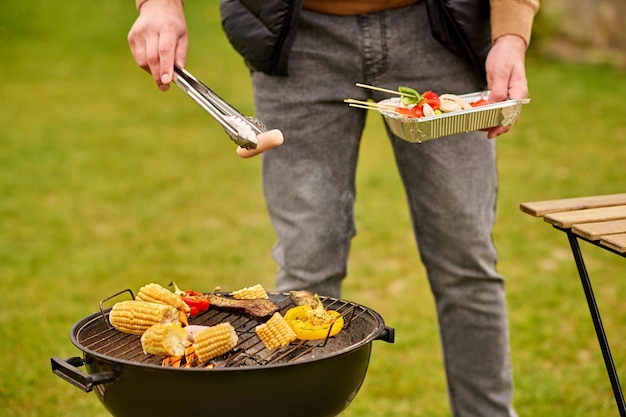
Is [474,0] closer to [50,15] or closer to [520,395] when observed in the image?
[520,395]

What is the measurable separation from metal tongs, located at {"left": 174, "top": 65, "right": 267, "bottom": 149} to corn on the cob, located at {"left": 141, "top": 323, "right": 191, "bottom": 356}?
421 millimetres

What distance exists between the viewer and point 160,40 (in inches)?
80.3

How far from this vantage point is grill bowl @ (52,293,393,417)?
1.70 metres

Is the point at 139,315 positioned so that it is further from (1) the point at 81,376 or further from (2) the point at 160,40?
(2) the point at 160,40

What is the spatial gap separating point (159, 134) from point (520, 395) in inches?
190

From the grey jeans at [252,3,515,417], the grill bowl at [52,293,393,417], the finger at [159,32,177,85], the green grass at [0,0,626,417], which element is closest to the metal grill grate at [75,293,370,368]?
the grill bowl at [52,293,393,417]

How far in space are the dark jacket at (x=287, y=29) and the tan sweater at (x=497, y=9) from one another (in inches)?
2.3

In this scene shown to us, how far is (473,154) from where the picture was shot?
244 cm

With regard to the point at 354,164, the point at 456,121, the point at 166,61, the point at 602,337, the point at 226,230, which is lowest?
the point at 226,230

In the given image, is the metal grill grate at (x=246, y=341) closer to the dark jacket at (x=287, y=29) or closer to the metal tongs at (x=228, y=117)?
the metal tongs at (x=228, y=117)

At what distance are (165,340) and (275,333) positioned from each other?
9.8 inches

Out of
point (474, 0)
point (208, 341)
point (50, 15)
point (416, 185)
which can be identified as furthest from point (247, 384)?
point (50, 15)

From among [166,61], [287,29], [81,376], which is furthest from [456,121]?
[81,376]

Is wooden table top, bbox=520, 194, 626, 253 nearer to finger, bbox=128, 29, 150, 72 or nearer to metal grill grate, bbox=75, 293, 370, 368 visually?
metal grill grate, bbox=75, 293, 370, 368
